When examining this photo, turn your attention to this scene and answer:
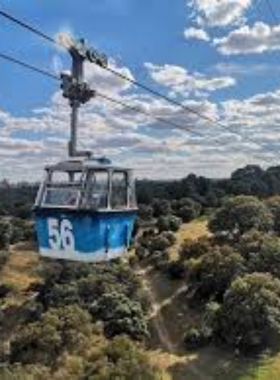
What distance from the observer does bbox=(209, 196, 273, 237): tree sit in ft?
416

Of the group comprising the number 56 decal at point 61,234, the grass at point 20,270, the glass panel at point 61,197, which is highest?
the glass panel at point 61,197

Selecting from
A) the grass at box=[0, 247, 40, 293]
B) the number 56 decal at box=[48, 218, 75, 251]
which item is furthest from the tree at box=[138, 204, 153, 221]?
the number 56 decal at box=[48, 218, 75, 251]

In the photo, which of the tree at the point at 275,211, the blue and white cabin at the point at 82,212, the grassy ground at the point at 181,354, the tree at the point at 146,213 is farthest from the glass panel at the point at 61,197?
the tree at the point at 146,213

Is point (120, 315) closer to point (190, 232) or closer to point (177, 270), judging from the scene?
point (177, 270)

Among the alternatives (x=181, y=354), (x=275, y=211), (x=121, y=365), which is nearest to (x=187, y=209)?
(x=275, y=211)

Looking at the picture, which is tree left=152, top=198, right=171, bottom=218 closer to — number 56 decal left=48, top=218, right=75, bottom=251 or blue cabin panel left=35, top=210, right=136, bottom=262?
blue cabin panel left=35, top=210, right=136, bottom=262

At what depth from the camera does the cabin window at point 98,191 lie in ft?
87.9

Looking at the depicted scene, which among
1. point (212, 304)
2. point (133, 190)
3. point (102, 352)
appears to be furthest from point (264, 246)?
point (133, 190)

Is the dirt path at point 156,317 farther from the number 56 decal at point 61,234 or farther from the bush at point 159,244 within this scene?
the number 56 decal at point 61,234

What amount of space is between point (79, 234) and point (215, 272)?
258 ft

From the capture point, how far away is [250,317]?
86.7 m

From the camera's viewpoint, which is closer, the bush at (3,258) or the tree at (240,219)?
the tree at (240,219)

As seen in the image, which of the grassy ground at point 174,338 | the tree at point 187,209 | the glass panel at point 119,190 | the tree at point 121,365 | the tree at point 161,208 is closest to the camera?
the glass panel at point 119,190

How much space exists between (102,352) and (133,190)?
5188 centimetres
